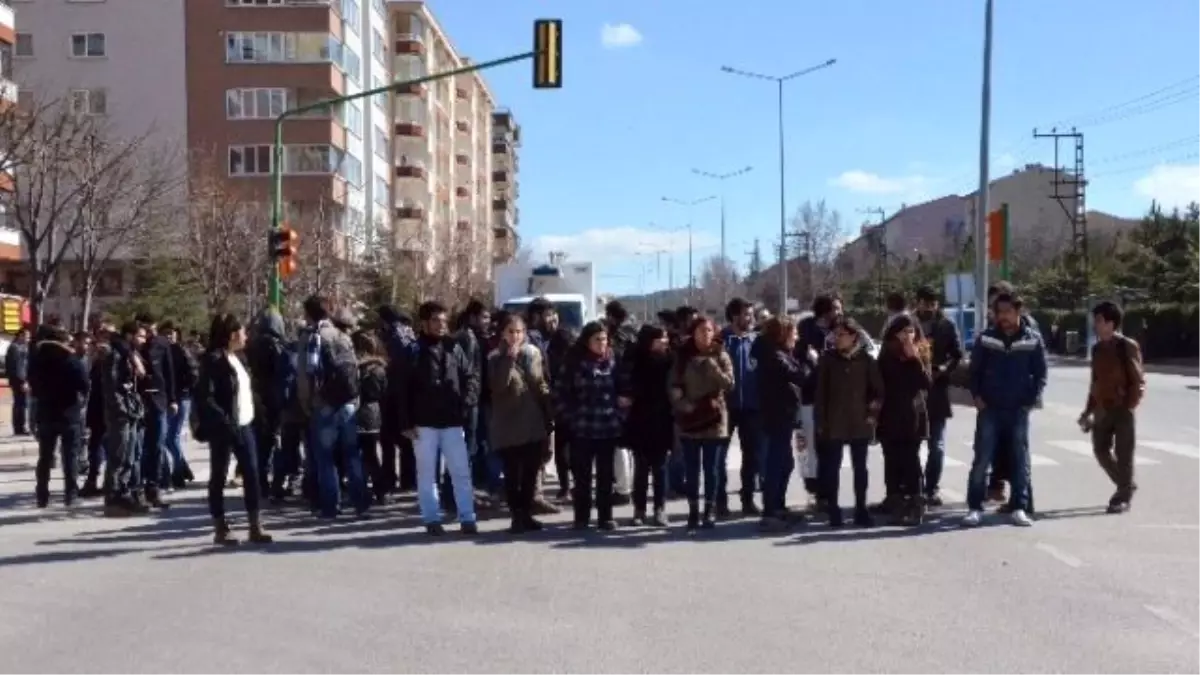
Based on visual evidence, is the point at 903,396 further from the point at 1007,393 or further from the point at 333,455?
the point at 333,455

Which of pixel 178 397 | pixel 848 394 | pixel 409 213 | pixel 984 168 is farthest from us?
pixel 409 213

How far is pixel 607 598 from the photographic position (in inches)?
358

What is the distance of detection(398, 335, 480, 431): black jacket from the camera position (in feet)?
38.8

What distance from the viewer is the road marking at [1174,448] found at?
1823 centimetres

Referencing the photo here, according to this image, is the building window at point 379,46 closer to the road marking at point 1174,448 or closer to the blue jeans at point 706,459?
the road marking at point 1174,448

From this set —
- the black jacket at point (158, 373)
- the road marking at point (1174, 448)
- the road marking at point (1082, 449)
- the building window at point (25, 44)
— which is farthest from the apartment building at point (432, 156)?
the black jacket at point (158, 373)

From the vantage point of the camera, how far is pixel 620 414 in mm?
12062

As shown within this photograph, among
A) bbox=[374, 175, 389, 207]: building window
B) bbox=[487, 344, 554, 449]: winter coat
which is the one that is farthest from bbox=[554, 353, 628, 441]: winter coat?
bbox=[374, 175, 389, 207]: building window

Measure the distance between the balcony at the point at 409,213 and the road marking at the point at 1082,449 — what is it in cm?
6277

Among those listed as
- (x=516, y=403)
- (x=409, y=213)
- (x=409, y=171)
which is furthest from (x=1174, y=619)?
(x=409, y=171)

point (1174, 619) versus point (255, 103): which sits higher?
point (255, 103)

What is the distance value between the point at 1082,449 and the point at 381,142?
60.0 m

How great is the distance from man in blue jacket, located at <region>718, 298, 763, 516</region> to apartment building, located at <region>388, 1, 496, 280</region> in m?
50.8

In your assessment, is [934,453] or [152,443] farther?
[152,443]
